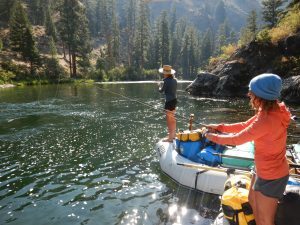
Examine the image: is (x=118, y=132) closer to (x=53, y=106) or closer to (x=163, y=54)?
(x=53, y=106)

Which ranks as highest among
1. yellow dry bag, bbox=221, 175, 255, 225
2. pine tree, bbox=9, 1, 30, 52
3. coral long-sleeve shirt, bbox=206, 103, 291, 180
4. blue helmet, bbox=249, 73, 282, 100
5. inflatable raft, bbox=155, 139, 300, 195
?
pine tree, bbox=9, 1, 30, 52

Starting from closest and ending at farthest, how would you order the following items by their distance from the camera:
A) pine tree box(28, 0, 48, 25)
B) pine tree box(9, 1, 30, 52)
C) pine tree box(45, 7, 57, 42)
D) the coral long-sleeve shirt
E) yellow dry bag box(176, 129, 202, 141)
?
the coral long-sleeve shirt < yellow dry bag box(176, 129, 202, 141) < pine tree box(9, 1, 30, 52) < pine tree box(45, 7, 57, 42) < pine tree box(28, 0, 48, 25)

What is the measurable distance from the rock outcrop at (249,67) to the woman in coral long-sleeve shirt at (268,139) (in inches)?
1009

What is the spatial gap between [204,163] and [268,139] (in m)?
4.39

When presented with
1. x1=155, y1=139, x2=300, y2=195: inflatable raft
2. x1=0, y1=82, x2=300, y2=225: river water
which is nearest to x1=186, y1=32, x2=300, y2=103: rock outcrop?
x1=0, y1=82, x2=300, y2=225: river water

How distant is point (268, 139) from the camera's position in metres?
4.19

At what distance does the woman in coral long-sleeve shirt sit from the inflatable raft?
2.48m

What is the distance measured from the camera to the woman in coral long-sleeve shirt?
164 inches

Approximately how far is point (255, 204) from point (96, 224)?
3482 mm

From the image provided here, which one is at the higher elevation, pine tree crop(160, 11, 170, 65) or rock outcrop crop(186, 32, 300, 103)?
pine tree crop(160, 11, 170, 65)

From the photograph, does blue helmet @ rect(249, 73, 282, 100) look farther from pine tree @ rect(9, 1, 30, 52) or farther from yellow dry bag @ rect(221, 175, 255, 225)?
pine tree @ rect(9, 1, 30, 52)

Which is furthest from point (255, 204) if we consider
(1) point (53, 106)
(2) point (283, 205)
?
(1) point (53, 106)

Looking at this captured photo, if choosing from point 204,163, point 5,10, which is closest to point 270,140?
point 204,163

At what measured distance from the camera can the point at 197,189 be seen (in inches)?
317
